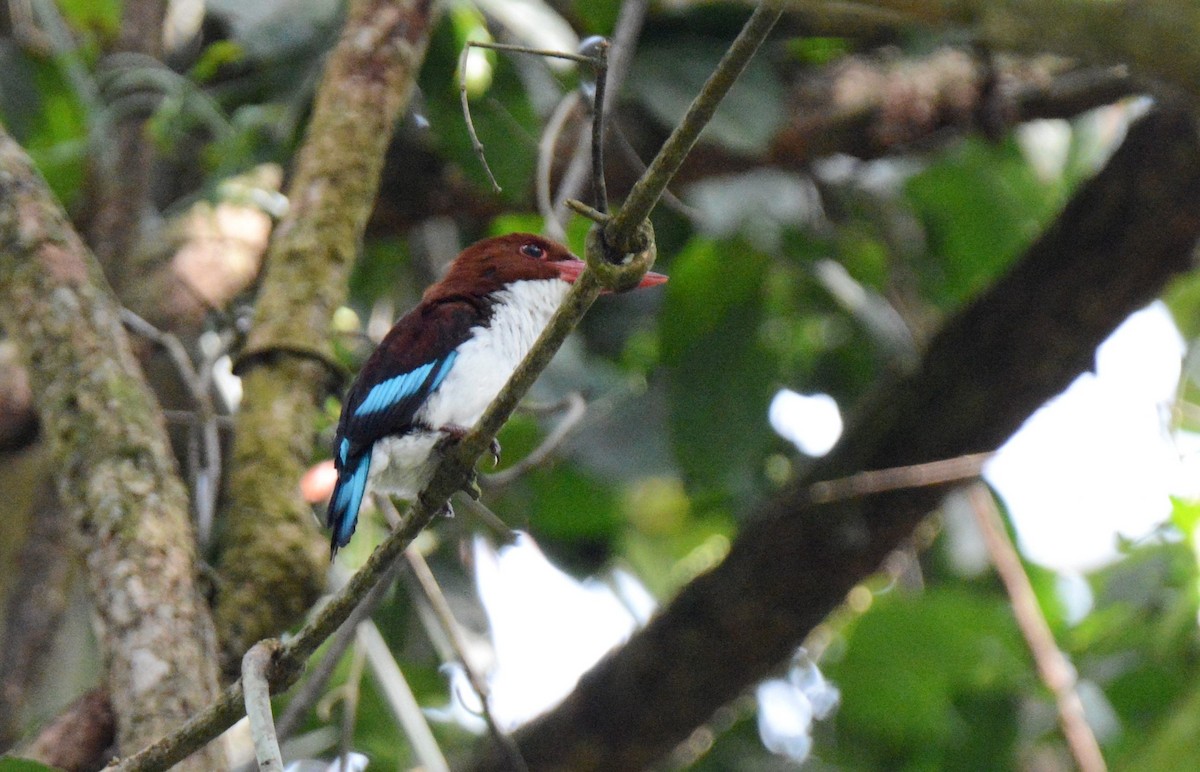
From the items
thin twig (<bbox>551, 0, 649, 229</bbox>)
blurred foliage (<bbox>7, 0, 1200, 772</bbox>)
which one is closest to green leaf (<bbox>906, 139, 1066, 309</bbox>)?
blurred foliage (<bbox>7, 0, 1200, 772</bbox>)

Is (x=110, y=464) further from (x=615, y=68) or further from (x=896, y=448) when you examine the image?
(x=896, y=448)

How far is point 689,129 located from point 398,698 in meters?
2.25

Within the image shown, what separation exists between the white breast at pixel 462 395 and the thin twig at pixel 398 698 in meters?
0.71

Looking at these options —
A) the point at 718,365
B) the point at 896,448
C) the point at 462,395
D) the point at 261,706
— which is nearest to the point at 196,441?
the point at 462,395

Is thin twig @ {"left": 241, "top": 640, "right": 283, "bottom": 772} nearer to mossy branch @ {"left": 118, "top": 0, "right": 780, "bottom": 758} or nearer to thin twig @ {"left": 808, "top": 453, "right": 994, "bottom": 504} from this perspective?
mossy branch @ {"left": 118, "top": 0, "right": 780, "bottom": 758}

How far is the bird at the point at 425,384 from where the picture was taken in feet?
8.86

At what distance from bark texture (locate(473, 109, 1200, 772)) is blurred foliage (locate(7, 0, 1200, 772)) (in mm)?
208

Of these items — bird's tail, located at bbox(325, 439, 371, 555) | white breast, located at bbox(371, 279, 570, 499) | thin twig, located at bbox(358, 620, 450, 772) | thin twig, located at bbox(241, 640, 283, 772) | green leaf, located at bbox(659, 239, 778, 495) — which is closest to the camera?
thin twig, located at bbox(241, 640, 283, 772)

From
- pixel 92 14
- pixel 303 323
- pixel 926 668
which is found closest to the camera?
pixel 303 323

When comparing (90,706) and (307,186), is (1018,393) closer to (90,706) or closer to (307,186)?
(307,186)

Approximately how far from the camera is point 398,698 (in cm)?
353

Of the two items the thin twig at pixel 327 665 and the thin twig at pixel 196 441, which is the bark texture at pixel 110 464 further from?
the thin twig at pixel 327 665

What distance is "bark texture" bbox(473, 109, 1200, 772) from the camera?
397 cm

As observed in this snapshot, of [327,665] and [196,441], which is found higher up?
[196,441]
